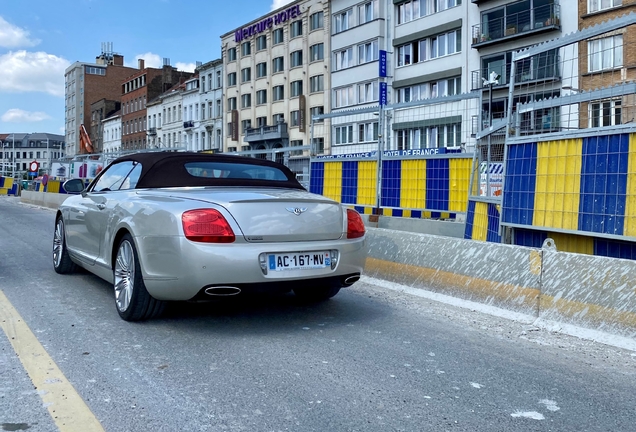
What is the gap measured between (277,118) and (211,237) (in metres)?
51.5

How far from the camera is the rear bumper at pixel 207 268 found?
4.71 metres

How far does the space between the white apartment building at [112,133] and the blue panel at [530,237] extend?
92228mm

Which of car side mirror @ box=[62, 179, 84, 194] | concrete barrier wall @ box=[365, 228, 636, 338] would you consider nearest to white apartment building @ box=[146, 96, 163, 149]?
car side mirror @ box=[62, 179, 84, 194]

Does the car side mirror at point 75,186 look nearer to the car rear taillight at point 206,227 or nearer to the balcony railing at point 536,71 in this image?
the car rear taillight at point 206,227

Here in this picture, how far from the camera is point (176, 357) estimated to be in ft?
14.1

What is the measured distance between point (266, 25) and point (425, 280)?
53.0 meters

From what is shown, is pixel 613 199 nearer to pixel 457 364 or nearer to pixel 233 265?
pixel 457 364

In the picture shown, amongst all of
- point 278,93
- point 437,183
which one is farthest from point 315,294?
point 278,93

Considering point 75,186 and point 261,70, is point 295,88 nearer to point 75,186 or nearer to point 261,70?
point 261,70

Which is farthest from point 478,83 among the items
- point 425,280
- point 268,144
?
point 425,280

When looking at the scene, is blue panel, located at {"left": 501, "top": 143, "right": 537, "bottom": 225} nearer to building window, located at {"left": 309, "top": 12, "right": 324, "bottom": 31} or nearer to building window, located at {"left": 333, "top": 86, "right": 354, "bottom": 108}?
building window, located at {"left": 333, "top": 86, "right": 354, "bottom": 108}

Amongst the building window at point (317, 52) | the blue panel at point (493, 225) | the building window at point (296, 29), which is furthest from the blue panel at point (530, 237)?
the building window at point (296, 29)

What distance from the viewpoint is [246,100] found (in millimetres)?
60531

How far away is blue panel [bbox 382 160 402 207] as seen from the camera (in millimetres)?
11562
